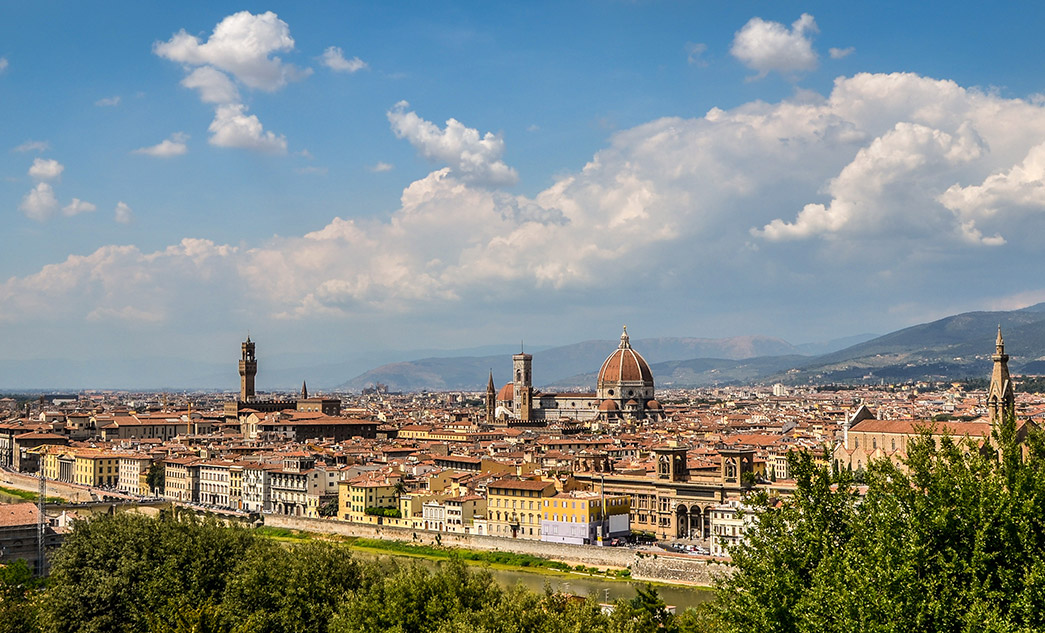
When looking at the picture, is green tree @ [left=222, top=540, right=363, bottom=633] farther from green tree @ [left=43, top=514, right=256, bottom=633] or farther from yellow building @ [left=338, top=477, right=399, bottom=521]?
yellow building @ [left=338, top=477, right=399, bottom=521]

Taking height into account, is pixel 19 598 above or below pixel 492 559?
above

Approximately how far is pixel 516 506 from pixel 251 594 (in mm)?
23668

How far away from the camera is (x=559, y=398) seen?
10925 cm

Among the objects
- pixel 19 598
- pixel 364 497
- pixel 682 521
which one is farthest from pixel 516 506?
pixel 19 598

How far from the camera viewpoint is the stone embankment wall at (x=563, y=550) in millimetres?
36469

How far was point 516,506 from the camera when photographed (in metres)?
44.7

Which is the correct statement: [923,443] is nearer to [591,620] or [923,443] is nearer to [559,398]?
[591,620]

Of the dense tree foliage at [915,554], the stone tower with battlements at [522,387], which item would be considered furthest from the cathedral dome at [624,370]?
the dense tree foliage at [915,554]

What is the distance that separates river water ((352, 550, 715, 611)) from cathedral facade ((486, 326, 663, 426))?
6044 cm

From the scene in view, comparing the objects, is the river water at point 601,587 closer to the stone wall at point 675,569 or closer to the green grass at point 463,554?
the stone wall at point 675,569

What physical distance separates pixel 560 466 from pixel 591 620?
38224 mm

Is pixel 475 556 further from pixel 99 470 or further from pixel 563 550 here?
pixel 99 470

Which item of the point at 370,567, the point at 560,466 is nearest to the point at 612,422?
the point at 560,466

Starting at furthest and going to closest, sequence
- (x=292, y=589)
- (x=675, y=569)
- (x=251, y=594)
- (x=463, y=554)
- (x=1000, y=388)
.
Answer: (x=1000, y=388) → (x=463, y=554) → (x=675, y=569) → (x=251, y=594) → (x=292, y=589)
